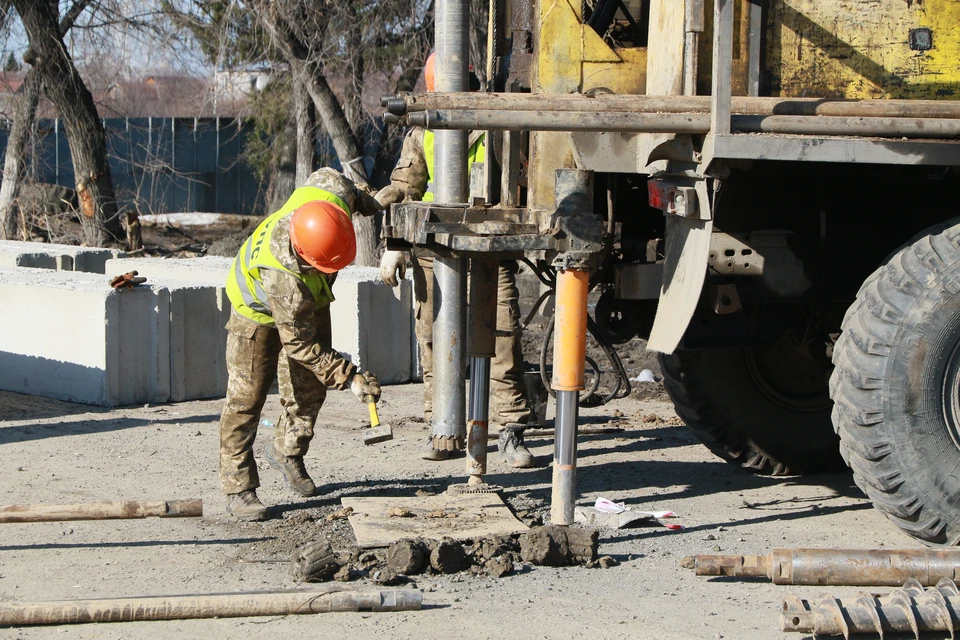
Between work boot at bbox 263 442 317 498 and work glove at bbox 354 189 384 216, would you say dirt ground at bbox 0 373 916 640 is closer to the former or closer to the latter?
work boot at bbox 263 442 317 498

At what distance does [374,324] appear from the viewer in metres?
9.34

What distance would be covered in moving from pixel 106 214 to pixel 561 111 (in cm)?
1430

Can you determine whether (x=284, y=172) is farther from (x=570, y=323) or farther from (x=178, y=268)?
(x=570, y=323)

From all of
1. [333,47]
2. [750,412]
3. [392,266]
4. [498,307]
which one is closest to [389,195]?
[392,266]

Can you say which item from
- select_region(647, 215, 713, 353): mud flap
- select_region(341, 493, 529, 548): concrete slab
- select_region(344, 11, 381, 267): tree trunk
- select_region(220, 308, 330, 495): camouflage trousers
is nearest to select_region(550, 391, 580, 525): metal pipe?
select_region(341, 493, 529, 548): concrete slab

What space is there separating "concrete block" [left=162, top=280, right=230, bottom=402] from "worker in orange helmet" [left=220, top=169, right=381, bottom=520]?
8.50ft

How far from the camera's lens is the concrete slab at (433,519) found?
5195 millimetres

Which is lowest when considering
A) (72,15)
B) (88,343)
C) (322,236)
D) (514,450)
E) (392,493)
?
(392,493)

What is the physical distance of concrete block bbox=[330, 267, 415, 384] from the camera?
9211 mm

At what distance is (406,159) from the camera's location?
24.3 ft

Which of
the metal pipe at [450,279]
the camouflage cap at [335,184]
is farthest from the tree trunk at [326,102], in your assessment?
the camouflage cap at [335,184]

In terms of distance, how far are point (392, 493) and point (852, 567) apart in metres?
2.53

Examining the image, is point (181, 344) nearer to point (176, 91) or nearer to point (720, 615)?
point (720, 615)

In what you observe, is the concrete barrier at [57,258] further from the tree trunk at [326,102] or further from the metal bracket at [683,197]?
the metal bracket at [683,197]
